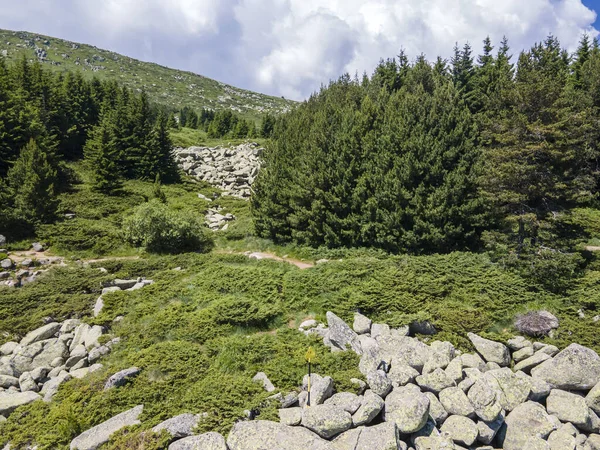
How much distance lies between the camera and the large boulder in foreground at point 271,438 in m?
6.93

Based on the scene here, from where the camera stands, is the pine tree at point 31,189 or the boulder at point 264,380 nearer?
the boulder at point 264,380

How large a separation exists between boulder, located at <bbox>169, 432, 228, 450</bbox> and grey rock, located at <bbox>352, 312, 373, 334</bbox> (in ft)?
18.8

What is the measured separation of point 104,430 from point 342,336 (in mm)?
6396

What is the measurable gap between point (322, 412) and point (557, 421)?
20.1 ft

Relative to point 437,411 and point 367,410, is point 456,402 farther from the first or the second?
point 367,410

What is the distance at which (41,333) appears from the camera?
13.3m

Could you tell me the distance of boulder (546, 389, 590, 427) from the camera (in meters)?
8.83

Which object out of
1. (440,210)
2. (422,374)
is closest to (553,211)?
(440,210)

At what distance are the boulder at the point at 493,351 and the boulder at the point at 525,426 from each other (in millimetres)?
1825

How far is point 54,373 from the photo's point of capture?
11.5 meters

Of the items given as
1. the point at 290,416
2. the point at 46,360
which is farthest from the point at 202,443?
the point at 46,360

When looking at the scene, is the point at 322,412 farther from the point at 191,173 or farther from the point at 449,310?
the point at 191,173

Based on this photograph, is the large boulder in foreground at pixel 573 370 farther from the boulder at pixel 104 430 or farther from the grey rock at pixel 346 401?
the boulder at pixel 104 430

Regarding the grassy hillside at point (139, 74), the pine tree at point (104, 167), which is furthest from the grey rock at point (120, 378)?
the grassy hillside at point (139, 74)
